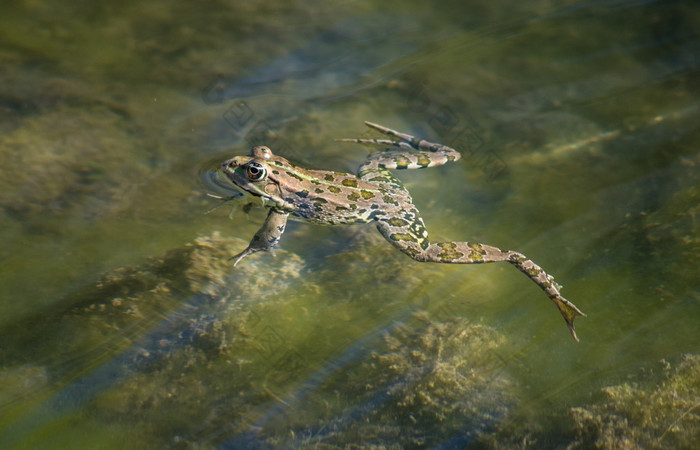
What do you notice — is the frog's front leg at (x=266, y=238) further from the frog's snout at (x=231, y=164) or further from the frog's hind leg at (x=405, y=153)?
the frog's hind leg at (x=405, y=153)

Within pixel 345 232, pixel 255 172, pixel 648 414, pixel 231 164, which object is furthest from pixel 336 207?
pixel 648 414

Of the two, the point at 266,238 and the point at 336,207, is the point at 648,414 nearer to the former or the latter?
the point at 336,207

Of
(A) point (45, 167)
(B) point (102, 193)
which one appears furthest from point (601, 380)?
(A) point (45, 167)

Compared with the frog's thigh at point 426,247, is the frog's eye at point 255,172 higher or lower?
higher

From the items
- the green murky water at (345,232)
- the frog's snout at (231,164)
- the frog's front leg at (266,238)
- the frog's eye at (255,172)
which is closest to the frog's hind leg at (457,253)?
the green murky water at (345,232)

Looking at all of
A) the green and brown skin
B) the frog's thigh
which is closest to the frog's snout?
the green and brown skin

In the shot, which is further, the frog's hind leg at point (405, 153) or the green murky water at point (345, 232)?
the frog's hind leg at point (405, 153)

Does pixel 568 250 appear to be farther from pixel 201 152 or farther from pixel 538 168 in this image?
pixel 201 152

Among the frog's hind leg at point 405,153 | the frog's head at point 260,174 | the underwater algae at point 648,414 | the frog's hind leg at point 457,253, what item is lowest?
the underwater algae at point 648,414

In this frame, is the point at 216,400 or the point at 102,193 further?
the point at 102,193
